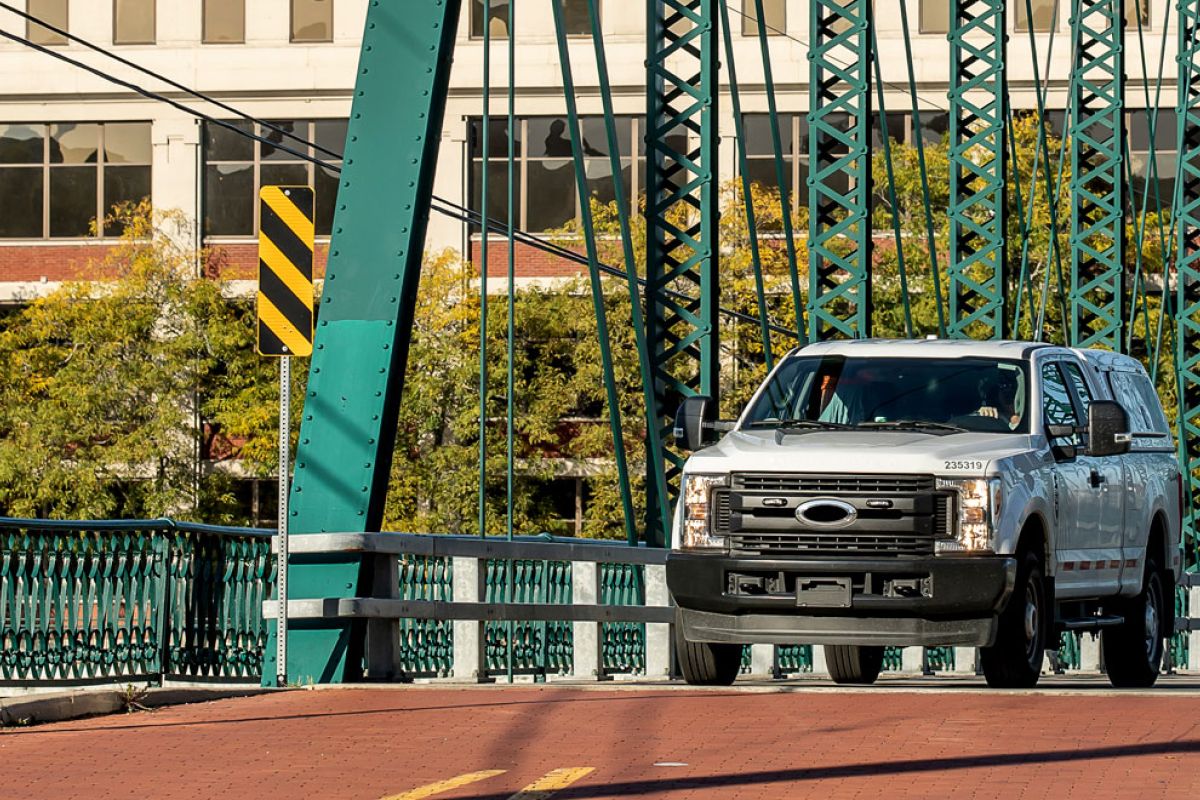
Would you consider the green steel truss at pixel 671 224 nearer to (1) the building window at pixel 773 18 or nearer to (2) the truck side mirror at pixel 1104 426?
(2) the truck side mirror at pixel 1104 426

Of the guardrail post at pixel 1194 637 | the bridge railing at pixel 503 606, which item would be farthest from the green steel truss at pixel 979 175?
the bridge railing at pixel 503 606

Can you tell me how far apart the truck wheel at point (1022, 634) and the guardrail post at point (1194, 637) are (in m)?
14.6

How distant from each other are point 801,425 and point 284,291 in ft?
10.3

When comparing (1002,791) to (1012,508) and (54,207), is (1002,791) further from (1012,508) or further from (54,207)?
(54,207)

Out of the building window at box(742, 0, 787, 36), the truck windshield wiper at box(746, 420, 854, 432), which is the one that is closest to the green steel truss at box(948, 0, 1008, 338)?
the truck windshield wiper at box(746, 420, 854, 432)

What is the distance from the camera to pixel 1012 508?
14.3 m

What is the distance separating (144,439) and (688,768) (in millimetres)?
41969

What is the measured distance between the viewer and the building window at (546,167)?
58.9m

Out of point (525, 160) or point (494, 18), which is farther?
point (494, 18)

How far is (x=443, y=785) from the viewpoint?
948 centimetres

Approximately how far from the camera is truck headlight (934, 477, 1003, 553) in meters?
14.1

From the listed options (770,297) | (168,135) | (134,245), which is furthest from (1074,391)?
(168,135)

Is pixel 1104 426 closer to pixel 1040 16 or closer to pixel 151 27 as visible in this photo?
pixel 1040 16

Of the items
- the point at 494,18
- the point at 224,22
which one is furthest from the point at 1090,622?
the point at 224,22
